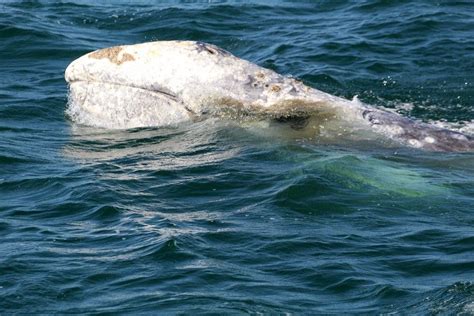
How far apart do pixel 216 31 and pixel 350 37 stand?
8.63 feet

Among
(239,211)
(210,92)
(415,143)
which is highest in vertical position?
(210,92)

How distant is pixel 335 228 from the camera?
11.2m

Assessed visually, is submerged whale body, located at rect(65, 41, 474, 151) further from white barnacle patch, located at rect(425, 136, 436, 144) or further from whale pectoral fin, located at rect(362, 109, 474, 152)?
white barnacle patch, located at rect(425, 136, 436, 144)

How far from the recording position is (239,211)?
38.8 ft

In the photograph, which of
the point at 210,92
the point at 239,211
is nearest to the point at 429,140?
the point at 210,92

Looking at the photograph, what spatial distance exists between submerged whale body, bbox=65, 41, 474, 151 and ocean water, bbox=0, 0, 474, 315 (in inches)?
10.1

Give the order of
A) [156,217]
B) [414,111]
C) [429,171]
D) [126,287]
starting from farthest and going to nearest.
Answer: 1. [414,111]
2. [429,171]
3. [156,217]
4. [126,287]

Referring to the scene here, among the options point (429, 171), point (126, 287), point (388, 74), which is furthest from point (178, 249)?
point (388, 74)

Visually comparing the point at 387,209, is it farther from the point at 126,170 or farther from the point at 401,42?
the point at 401,42

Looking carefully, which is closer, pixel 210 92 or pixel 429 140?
pixel 429 140

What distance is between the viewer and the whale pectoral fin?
44.3ft

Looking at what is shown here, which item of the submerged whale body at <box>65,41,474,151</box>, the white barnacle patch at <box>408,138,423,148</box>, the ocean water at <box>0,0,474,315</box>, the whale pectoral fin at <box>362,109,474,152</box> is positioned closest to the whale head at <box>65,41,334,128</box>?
the submerged whale body at <box>65,41,474,151</box>

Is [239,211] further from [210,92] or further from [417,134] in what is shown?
[417,134]

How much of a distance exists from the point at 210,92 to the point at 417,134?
2415 millimetres
